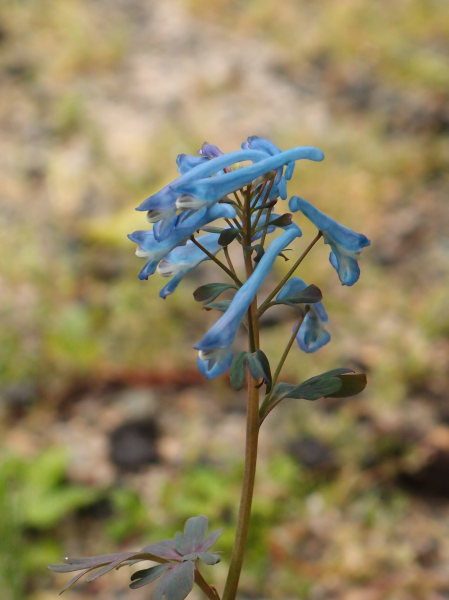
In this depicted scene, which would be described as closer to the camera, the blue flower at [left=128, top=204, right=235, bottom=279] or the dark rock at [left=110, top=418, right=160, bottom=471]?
the blue flower at [left=128, top=204, right=235, bottom=279]

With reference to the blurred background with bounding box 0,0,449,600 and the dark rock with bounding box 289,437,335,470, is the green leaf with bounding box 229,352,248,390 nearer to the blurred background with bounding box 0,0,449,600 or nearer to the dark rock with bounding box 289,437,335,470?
the blurred background with bounding box 0,0,449,600

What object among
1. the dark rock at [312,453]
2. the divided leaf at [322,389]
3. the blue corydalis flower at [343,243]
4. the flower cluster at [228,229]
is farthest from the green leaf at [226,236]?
the dark rock at [312,453]

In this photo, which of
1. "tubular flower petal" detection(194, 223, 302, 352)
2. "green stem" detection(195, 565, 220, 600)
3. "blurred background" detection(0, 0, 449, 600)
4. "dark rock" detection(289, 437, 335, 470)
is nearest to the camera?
"tubular flower petal" detection(194, 223, 302, 352)

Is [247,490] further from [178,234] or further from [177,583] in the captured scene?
[178,234]

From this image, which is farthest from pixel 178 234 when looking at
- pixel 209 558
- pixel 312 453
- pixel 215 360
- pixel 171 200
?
pixel 312 453

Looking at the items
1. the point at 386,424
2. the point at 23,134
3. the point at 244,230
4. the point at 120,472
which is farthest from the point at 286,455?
the point at 23,134

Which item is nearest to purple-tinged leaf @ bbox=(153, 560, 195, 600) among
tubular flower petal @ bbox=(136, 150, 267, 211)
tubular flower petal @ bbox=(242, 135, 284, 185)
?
tubular flower petal @ bbox=(136, 150, 267, 211)

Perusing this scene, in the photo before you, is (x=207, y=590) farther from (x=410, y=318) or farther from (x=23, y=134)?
(x=23, y=134)
